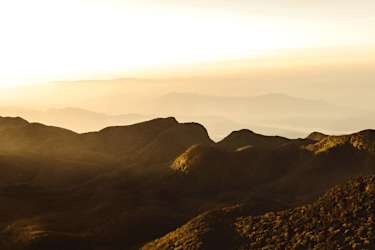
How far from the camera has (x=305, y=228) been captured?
29.4 m

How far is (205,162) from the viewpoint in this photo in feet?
259

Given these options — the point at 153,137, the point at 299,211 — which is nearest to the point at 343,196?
the point at 299,211

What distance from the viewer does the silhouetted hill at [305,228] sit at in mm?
27344

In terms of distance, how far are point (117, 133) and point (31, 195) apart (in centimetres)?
5629

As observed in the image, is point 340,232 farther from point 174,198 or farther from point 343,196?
point 174,198

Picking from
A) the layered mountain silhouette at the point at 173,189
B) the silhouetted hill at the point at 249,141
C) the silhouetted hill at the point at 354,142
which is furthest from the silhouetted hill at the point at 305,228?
the silhouetted hill at the point at 249,141

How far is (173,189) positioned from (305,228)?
41.9 meters

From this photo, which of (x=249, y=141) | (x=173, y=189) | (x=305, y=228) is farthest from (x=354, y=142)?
(x=305, y=228)

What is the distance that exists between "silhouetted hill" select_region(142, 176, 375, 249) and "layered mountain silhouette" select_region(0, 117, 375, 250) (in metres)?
0.08

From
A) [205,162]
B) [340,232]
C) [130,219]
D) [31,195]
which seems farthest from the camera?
[205,162]

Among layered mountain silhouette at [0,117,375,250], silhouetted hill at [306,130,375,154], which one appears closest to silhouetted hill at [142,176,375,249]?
layered mountain silhouette at [0,117,375,250]

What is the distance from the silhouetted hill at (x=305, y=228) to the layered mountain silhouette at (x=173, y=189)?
79 millimetres

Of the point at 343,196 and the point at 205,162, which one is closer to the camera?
the point at 343,196

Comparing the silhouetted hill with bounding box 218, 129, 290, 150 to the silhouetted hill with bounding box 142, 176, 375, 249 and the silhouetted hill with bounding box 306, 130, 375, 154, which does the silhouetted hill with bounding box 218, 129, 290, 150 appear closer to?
the silhouetted hill with bounding box 306, 130, 375, 154
